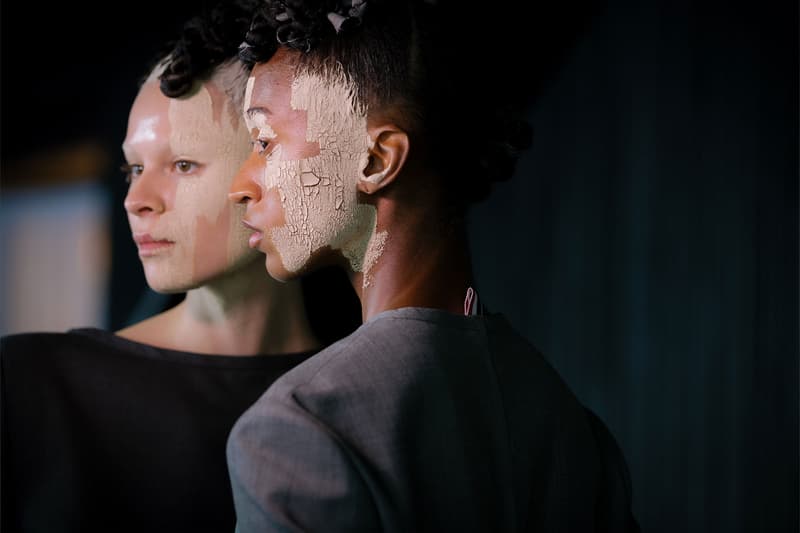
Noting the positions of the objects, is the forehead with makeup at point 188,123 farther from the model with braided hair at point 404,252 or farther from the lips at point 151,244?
the model with braided hair at point 404,252

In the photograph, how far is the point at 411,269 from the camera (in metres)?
0.90

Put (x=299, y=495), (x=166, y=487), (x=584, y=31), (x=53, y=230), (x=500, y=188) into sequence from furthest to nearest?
(x=500, y=188) < (x=53, y=230) < (x=584, y=31) < (x=166, y=487) < (x=299, y=495)

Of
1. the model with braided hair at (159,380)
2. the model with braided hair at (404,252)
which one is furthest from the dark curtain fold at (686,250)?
the model with braided hair at (159,380)

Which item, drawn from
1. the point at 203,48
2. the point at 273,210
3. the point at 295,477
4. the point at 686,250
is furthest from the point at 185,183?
the point at 686,250

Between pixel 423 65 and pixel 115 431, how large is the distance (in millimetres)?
638

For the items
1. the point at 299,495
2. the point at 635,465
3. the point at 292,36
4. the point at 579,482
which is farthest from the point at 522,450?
the point at 635,465

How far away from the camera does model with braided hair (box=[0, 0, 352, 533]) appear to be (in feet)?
3.67

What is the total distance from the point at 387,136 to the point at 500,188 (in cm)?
124

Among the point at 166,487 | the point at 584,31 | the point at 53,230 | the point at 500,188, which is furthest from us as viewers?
the point at 500,188

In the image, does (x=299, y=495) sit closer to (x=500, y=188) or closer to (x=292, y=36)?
(x=292, y=36)

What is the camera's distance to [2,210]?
5.77ft

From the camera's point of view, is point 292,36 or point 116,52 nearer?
point 292,36

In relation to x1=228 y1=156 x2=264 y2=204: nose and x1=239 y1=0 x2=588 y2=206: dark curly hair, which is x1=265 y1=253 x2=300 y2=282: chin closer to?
x1=228 y1=156 x2=264 y2=204: nose

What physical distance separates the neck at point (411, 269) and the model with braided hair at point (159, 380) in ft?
1.06
